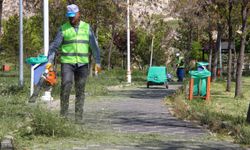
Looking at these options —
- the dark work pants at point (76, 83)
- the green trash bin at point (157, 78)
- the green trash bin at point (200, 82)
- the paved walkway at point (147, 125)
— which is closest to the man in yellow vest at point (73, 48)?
the dark work pants at point (76, 83)

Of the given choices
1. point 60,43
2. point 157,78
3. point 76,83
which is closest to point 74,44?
point 60,43

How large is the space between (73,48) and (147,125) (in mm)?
2138

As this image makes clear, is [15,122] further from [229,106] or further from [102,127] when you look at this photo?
[229,106]

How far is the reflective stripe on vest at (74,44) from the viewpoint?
9.79 meters

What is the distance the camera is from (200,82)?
17.7m

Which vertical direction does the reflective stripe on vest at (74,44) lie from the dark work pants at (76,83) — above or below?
above

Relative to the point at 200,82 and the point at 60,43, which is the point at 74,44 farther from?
the point at 200,82

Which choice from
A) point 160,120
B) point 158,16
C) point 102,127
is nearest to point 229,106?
point 160,120

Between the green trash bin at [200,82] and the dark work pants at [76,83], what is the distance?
26.3 feet

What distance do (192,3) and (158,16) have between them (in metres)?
29.5

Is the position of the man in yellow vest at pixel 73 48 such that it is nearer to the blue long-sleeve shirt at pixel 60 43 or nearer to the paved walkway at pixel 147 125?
the blue long-sleeve shirt at pixel 60 43

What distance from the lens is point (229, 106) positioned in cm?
1648

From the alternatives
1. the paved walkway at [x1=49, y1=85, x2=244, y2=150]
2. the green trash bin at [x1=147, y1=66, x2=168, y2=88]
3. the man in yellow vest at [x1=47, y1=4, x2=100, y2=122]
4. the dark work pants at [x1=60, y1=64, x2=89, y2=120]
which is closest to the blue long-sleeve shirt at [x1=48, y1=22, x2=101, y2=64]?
the man in yellow vest at [x1=47, y1=4, x2=100, y2=122]

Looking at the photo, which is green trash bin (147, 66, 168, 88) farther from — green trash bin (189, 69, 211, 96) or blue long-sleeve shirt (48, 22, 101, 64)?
blue long-sleeve shirt (48, 22, 101, 64)
